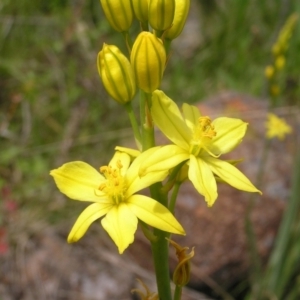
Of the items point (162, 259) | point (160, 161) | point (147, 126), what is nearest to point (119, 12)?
point (147, 126)

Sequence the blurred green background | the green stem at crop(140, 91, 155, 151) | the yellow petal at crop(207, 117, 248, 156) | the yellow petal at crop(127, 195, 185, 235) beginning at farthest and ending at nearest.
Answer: the blurred green background, the yellow petal at crop(207, 117, 248, 156), the green stem at crop(140, 91, 155, 151), the yellow petal at crop(127, 195, 185, 235)

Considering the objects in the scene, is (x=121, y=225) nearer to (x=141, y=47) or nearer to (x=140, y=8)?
(x=141, y=47)

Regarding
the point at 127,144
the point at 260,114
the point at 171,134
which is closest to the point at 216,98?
the point at 260,114

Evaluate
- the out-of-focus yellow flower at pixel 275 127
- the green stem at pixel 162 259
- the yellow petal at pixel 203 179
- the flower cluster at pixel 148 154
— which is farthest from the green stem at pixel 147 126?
the out-of-focus yellow flower at pixel 275 127

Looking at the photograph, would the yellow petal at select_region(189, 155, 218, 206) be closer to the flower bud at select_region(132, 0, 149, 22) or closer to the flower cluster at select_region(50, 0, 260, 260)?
the flower cluster at select_region(50, 0, 260, 260)

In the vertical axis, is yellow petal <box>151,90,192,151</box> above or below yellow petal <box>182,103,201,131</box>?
above

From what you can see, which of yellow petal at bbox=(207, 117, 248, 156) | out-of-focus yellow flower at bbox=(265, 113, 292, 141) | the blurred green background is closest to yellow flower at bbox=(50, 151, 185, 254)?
yellow petal at bbox=(207, 117, 248, 156)

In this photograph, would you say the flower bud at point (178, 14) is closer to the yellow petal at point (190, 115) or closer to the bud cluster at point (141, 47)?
the bud cluster at point (141, 47)
